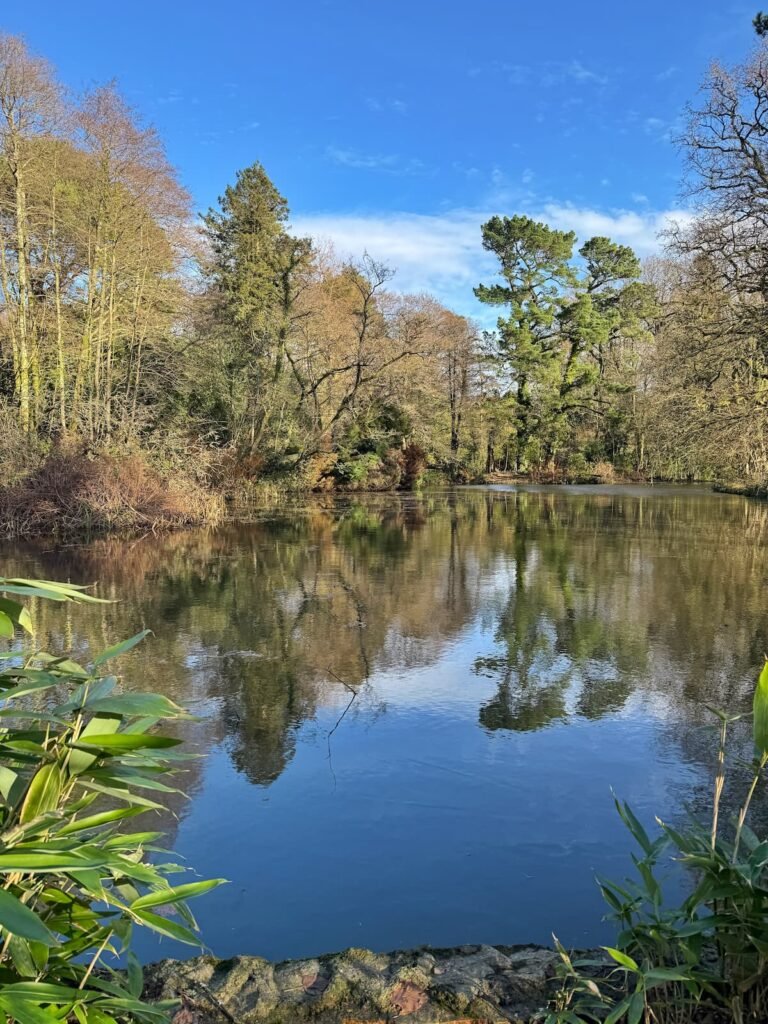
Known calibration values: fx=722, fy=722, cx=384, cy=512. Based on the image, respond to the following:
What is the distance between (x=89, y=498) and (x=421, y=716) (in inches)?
454

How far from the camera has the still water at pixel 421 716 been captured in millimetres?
2877

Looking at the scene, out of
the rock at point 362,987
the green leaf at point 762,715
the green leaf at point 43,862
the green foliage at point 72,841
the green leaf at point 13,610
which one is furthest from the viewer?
the rock at point 362,987

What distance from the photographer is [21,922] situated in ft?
3.19

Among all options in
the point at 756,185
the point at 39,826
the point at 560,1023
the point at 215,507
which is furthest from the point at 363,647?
the point at 756,185

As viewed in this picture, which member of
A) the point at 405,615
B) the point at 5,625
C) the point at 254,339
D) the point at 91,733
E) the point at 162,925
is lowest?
the point at 405,615

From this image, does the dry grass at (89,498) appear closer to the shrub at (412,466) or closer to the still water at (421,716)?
the still water at (421,716)

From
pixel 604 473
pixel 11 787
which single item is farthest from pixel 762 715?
pixel 604 473

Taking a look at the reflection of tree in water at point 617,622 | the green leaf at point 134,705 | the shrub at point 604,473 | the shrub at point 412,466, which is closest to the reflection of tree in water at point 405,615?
the reflection of tree in water at point 617,622

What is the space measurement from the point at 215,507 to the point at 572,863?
1506cm

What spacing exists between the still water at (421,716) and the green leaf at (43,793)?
1549 millimetres

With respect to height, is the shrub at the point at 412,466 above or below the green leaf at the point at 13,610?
above

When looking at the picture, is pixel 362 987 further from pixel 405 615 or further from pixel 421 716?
pixel 405 615

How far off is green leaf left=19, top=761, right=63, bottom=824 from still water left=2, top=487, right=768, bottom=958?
61.0 inches

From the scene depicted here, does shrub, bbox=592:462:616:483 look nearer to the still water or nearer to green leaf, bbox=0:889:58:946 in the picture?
the still water
